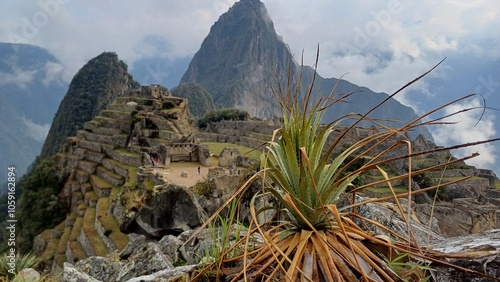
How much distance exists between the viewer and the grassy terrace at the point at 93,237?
13.8 m

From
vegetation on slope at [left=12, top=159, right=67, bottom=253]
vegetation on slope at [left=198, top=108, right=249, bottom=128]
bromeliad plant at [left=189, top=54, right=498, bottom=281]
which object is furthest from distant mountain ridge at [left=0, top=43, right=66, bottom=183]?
bromeliad plant at [left=189, top=54, right=498, bottom=281]

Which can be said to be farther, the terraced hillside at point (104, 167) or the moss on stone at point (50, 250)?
the moss on stone at point (50, 250)

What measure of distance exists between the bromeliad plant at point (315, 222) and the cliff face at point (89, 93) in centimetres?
7389

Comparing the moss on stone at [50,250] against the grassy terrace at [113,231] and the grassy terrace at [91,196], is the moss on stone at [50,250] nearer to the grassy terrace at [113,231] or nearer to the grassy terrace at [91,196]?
the grassy terrace at [91,196]

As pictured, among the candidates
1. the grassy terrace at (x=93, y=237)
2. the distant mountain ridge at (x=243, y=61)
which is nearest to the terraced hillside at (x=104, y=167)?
the grassy terrace at (x=93, y=237)

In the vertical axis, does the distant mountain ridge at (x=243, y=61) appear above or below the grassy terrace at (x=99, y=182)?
above

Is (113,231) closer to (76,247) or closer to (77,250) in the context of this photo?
(77,250)

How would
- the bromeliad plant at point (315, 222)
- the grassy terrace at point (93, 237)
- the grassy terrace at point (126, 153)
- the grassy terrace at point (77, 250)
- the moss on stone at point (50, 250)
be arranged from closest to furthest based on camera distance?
the bromeliad plant at point (315, 222) → the grassy terrace at point (93, 237) → the grassy terrace at point (77, 250) → the moss on stone at point (50, 250) → the grassy terrace at point (126, 153)

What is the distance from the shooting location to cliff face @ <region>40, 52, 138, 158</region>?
71.4 m

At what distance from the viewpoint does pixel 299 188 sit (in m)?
1.49

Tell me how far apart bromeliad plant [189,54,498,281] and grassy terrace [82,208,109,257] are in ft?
43.8

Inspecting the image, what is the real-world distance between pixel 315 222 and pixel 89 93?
8449 centimetres

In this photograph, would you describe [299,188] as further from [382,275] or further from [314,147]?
[382,275]

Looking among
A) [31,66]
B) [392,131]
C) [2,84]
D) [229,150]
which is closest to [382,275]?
[392,131]
